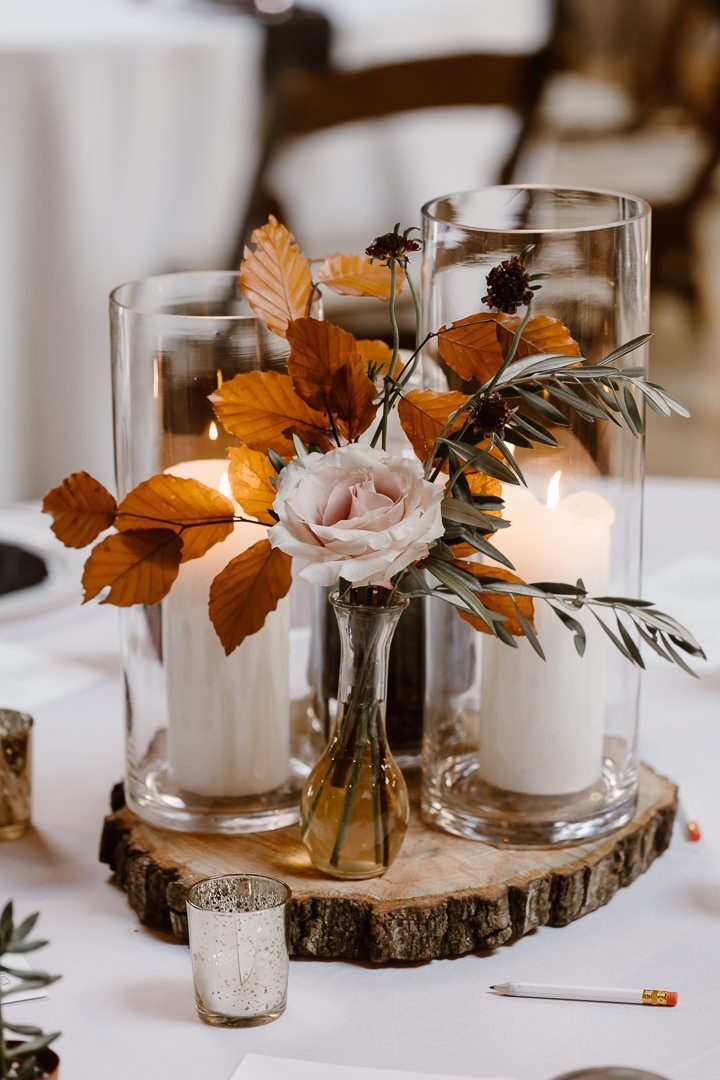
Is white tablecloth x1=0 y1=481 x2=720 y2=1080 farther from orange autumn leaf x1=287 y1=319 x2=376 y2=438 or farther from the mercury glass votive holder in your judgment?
orange autumn leaf x1=287 y1=319 x2=376 y2=438

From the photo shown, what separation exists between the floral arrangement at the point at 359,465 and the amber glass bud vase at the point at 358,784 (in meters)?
0.04

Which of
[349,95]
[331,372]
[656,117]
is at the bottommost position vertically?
[331,372]

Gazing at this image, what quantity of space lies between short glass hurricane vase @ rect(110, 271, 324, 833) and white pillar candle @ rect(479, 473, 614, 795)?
12 centimetres

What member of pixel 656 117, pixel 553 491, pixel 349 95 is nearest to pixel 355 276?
pixel 553 491

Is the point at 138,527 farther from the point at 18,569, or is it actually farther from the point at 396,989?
the point at 18,569

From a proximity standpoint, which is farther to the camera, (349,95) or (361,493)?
(349,95)

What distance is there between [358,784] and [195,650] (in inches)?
5.9

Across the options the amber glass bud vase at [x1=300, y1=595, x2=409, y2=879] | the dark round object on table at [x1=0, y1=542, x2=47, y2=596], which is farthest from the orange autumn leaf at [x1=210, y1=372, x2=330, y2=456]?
the dark round object on table at [x1=0, y1=542, x2=47, y2=596]

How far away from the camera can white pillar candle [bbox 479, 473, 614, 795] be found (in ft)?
2.72

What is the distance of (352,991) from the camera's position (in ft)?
2.41

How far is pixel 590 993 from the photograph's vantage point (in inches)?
28.5

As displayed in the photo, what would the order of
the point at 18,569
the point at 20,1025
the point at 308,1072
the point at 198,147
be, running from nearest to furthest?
the point at 20,1025 → the point at 308,1072 → the point at 18,569 → the point at 198,147

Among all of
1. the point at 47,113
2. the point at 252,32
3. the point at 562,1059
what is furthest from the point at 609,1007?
the point at 252,32

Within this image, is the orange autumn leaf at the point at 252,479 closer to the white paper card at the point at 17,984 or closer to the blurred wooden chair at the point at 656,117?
the white paper card at the point at 17,984
